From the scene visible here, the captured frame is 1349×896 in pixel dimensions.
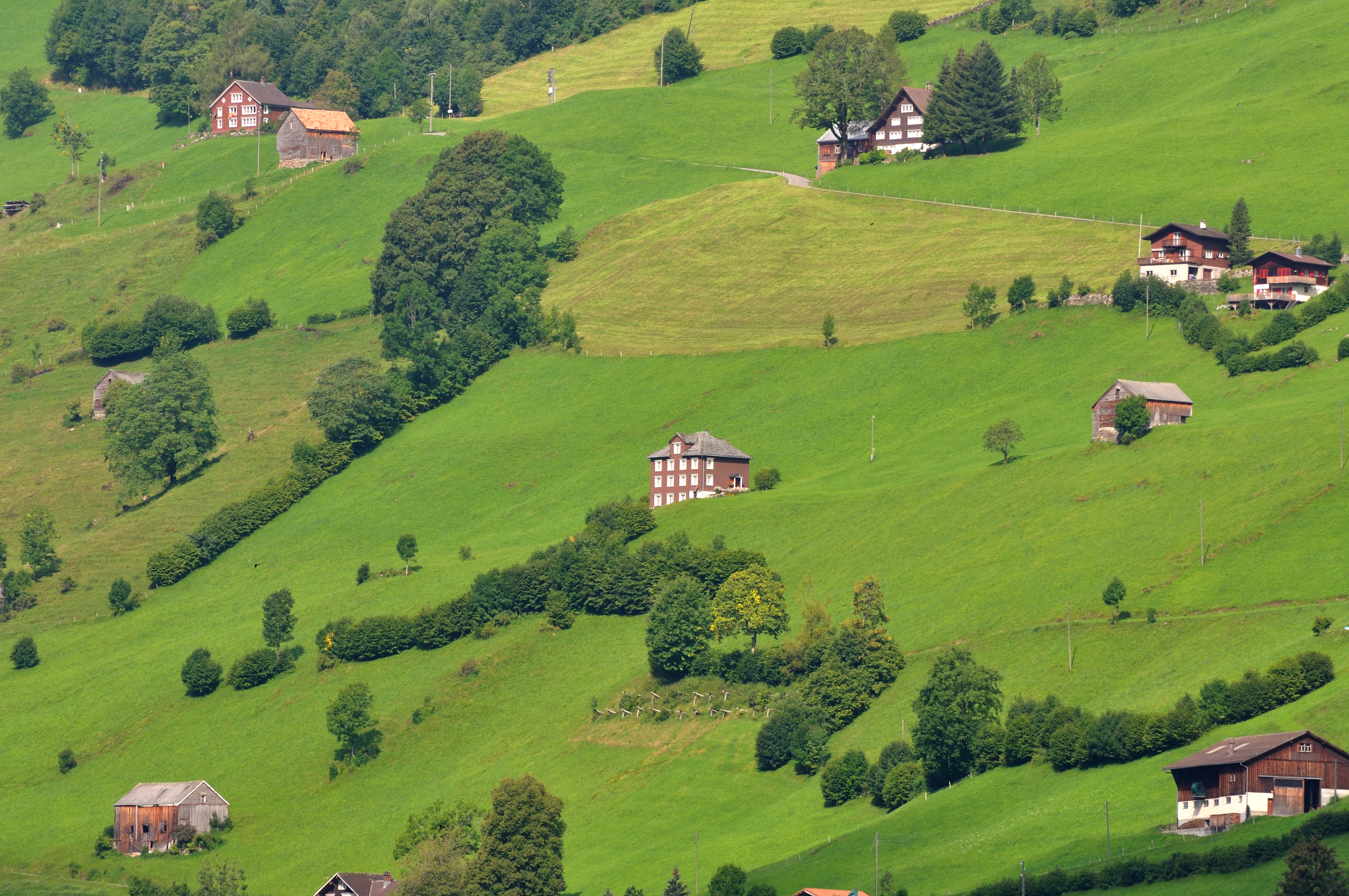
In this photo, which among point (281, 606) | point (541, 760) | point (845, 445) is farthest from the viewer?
point (845, 445)

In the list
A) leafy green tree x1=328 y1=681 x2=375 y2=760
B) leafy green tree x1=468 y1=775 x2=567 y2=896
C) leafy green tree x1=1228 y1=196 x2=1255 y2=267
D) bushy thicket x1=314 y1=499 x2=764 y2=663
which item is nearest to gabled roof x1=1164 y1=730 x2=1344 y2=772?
leafy green tree x1=468 y1=775 x2=567 y2=896

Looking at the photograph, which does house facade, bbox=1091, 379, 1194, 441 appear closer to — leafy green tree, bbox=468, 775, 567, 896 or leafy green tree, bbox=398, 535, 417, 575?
leafy green tree, bbox=398, 535, 417, 575

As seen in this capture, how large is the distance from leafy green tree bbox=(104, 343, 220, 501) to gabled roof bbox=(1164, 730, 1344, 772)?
396ft

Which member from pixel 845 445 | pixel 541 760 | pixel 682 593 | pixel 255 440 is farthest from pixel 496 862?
pixel 255 440

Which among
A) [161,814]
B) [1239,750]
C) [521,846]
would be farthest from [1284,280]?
[161,814]

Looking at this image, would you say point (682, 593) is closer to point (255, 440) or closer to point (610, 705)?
point (610, 705)

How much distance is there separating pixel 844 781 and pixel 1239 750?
28447mm

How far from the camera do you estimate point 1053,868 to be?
8812 cm

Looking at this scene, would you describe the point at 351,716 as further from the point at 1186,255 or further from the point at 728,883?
the point at 1186,255

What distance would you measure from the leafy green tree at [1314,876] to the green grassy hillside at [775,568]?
17.4 meters

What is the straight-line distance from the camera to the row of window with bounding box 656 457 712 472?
521 feet

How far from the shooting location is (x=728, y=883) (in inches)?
3831

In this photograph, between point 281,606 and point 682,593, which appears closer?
point 682,593

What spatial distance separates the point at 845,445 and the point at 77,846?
74.3m
